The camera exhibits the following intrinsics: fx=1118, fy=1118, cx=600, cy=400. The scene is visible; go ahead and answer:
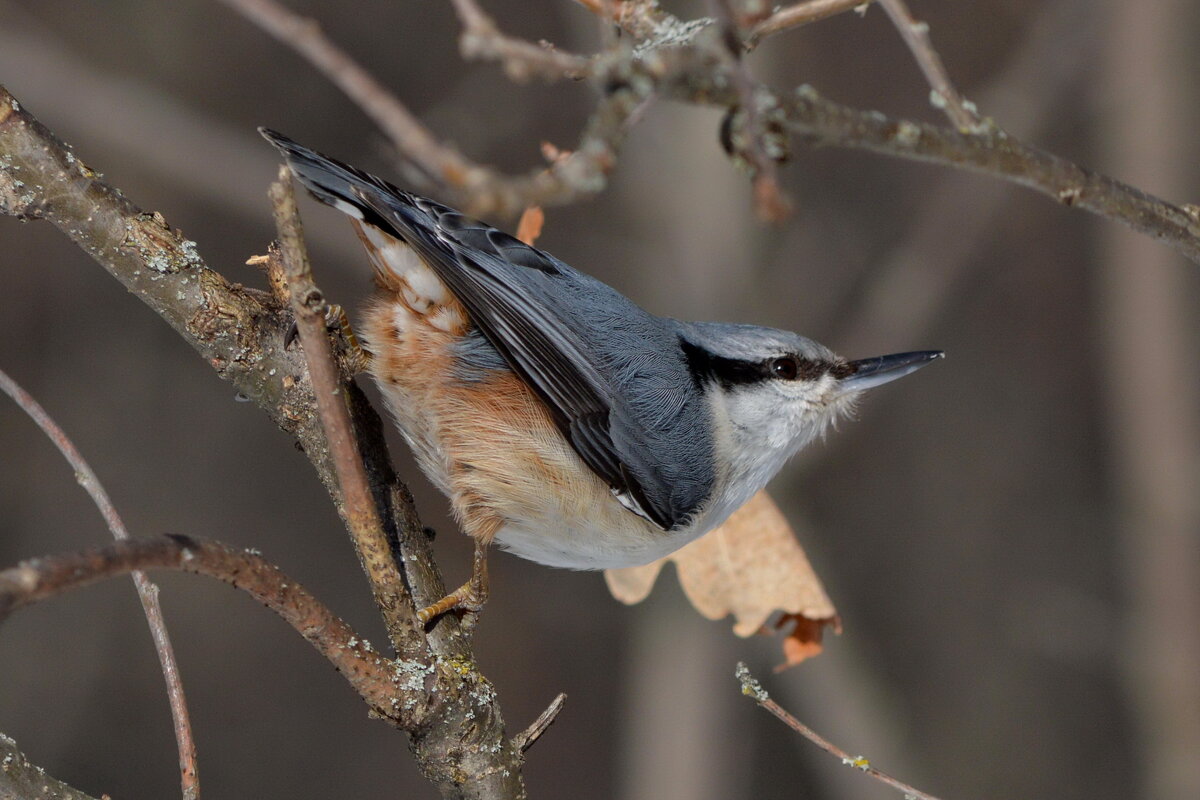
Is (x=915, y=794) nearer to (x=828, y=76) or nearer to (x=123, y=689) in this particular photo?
(x=123, y=689)

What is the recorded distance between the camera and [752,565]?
2486mm

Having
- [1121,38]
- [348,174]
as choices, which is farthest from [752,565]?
[1121,38]

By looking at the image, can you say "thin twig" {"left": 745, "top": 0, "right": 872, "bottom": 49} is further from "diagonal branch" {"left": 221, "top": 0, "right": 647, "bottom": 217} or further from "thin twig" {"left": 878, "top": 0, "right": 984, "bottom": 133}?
"diagonal branch" {"left": 221, "top": 0, "right": 647, "bottom": 217}

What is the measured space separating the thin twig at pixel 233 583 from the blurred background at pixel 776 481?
2.92m

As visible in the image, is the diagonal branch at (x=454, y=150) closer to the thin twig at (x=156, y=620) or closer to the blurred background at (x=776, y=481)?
the thin twig at (x=156, y=620)

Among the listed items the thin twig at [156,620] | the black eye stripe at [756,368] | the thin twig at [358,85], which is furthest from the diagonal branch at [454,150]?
the black eye stripe at [756,368]

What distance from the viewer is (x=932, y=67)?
143 centimetres

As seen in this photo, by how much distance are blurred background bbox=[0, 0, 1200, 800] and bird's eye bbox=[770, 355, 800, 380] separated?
74.4 inches

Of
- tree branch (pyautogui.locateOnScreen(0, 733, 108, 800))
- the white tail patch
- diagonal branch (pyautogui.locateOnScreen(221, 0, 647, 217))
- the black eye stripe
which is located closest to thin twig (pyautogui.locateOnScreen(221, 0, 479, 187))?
diagonal branch (pyautogui.locateOnScreen(221, 0, 647, 217))

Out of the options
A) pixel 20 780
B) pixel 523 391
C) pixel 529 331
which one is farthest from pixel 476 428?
pixel 20 780

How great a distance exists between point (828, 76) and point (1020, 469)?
2410mm

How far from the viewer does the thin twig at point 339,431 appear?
4.73 feet

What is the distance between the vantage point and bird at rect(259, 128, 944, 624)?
2.26m

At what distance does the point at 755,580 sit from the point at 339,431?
3.79 feet
